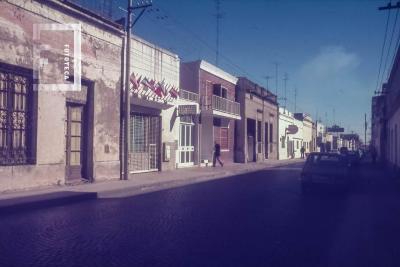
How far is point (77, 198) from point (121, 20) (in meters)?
9.30

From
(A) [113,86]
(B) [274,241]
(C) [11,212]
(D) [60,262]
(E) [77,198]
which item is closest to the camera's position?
(D) [60,262]

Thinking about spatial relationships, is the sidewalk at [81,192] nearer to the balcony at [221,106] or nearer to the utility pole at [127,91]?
the utility pole at [127,91]

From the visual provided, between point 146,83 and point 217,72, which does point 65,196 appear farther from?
point 217,72

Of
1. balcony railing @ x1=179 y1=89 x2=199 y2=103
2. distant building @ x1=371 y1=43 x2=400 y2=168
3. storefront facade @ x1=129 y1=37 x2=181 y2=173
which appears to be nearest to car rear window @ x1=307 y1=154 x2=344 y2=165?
storefront facade @ x1=129 y1=37 x2=181 y2=173

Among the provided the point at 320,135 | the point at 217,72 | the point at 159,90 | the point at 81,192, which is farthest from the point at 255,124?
the point at 320,135

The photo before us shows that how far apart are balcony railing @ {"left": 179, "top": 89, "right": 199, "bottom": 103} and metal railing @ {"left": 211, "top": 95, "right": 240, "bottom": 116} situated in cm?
206

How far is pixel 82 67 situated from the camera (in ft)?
53.2

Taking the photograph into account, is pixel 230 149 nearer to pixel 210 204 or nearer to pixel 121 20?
pixel 121 20

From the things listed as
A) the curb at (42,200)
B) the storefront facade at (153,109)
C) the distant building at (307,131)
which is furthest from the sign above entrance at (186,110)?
the distant building at (307,131)

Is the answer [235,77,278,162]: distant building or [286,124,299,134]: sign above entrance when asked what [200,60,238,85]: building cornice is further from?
[286,124,299,134]: sign above entrance

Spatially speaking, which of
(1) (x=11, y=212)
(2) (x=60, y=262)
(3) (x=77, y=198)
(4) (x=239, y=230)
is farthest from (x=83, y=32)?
(2) (x=60, y=262)

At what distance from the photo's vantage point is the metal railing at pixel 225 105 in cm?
3015

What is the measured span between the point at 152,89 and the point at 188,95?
5383mm

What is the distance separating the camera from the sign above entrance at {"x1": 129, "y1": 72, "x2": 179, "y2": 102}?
20.1 m
